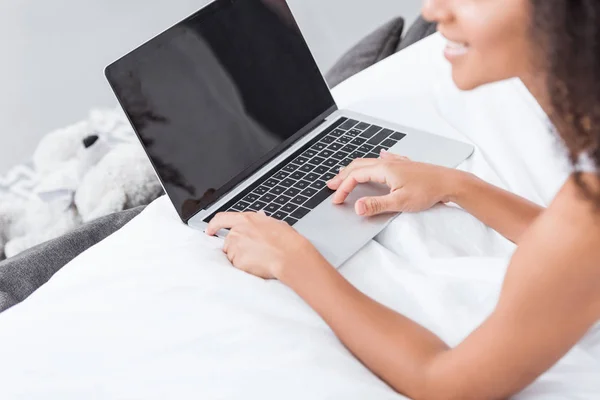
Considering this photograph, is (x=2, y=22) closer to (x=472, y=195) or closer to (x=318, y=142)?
(x=318, y=142)

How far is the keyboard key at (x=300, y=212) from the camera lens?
1.19 metres

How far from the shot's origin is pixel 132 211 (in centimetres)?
146

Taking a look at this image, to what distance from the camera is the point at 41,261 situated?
1.31 meters

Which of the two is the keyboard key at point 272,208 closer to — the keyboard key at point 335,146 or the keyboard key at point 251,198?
the keyboard key at point 251,198

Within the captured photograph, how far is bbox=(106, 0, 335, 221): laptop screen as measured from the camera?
1195mm

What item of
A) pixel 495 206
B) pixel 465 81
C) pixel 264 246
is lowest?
pixel 495 206

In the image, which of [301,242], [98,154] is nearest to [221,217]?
[301,242]

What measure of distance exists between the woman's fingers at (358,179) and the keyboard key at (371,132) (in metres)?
0.17

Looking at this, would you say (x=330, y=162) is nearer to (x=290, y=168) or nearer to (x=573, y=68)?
(x=290, y=168)

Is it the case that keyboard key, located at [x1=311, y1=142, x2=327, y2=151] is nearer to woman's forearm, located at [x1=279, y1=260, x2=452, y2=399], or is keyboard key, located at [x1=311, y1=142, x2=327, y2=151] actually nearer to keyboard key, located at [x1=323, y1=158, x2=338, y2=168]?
keyboard key, located at [x1=323, y1=158, x2=338, y2=168]

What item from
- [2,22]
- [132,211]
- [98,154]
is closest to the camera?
[132,211]

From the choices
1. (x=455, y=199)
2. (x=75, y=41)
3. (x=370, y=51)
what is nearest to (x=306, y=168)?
(x=455, y=199)

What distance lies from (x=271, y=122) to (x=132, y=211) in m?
0.31

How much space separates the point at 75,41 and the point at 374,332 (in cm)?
194
